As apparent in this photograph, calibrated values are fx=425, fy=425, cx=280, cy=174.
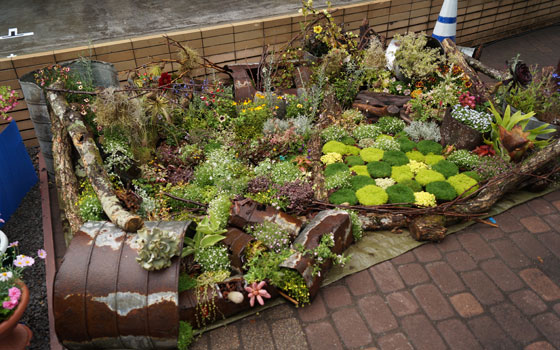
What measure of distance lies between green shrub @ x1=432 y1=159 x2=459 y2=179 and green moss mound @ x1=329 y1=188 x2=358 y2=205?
1.31 metres

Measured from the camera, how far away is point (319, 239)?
448 cm

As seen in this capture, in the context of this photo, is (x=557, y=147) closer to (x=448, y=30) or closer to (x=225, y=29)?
(x=448, y=30)

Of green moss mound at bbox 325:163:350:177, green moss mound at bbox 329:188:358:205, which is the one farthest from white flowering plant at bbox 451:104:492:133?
green moss mound at bbox 329:188:358:205

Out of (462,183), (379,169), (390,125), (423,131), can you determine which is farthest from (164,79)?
(462,183)

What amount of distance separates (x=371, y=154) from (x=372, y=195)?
938mm

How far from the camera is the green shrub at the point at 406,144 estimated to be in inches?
241

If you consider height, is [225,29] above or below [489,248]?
above

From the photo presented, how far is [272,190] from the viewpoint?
5.14 metres

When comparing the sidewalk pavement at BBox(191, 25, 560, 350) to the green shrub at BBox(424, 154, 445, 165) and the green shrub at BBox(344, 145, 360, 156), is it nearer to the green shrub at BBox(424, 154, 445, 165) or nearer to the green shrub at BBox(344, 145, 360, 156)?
the green shrub at BBox(424, 154, 445, 165)

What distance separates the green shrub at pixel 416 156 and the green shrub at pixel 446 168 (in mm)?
244

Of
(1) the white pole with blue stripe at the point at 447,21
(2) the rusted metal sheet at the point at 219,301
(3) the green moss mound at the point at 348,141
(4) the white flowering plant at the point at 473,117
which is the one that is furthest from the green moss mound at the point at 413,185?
(1) the white pole with blue stripe at the point at 447,21

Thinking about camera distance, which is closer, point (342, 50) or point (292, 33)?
point (342, 50)

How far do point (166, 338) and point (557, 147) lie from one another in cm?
507

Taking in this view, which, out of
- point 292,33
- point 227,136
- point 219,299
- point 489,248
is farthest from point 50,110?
point 489,248
